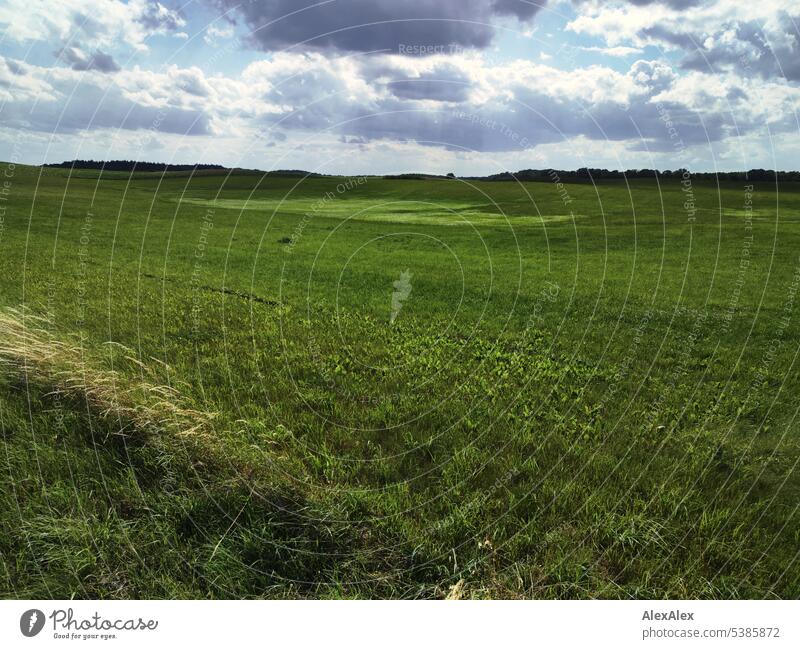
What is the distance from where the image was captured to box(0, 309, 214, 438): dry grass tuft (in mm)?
6160

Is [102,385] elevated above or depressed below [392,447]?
above

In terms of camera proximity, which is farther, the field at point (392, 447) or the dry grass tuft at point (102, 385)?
the dry grass tuft at point (102, 385)

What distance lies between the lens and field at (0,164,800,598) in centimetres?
452

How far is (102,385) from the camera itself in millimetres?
6844

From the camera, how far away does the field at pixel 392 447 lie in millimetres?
4516

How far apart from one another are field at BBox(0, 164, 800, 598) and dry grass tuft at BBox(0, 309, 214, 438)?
0.13 ft

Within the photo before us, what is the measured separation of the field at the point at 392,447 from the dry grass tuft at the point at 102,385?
0.04m

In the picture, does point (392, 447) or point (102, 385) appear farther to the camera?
point (102, 385)

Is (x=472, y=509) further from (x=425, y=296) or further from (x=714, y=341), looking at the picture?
(x=425, y=296)

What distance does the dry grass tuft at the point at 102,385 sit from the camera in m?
6.16

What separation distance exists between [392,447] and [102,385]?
387 cm

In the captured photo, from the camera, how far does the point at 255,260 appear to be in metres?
22.1

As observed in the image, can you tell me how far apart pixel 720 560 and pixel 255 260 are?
2016 centimetres

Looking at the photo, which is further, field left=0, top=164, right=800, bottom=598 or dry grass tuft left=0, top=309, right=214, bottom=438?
dry grass tuft left=0, top=309, right=214, bottom=438
